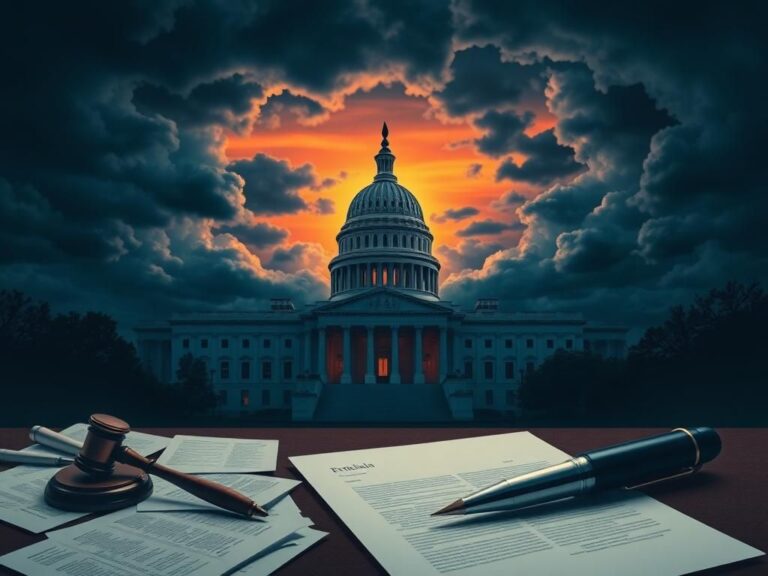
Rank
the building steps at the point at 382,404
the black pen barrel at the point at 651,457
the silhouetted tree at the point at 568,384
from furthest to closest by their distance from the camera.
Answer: the building steps at the point at 382,404 < the silhouetted tree at the point at 568,384 < the black pen barrel at the point at 651,457

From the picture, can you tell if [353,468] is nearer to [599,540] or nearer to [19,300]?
[599,540]

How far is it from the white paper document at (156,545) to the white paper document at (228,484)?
6cm

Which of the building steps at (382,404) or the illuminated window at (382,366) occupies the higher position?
the illuminated window at (382,366)

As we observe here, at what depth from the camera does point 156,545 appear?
6.16 feet

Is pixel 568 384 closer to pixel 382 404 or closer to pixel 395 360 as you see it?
pixel 382 404

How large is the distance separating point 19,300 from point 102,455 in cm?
3038

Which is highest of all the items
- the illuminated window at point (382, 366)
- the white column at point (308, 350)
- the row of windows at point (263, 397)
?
the white column at point (308, 350)

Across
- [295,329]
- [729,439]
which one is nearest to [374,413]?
[295,329]

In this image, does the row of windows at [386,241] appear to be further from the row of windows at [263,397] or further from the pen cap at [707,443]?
the pen cap at [707,443]

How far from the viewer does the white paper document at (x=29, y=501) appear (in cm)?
208

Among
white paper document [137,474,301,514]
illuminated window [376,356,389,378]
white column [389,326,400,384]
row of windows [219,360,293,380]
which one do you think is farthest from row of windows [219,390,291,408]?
white paper document [137,474,301,514]

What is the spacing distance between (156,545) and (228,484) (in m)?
0.77

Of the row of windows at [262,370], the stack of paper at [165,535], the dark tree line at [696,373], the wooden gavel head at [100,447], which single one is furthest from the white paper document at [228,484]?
the row of windows at [262,370]

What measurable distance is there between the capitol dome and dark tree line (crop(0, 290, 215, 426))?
111 ft
